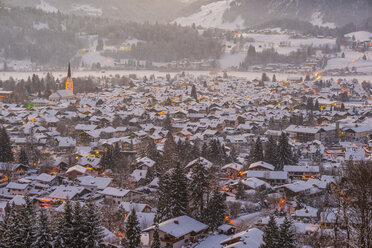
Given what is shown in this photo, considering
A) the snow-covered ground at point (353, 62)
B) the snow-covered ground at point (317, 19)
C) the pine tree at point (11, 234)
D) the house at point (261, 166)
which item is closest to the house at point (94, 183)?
the house at point (261, 166)

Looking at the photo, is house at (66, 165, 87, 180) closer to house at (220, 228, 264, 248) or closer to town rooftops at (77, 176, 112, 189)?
town rooftops at (77, 176, 112, 189)

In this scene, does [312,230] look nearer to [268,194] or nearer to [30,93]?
[268,194]

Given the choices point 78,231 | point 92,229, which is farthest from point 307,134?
point 78,231

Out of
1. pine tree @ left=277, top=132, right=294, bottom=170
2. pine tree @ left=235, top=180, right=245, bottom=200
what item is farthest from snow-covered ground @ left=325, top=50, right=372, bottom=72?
pine tree @ left=235, top=180, right=245, bottom=200

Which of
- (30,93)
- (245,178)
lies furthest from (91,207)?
(30,93)

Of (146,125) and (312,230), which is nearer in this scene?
(312,230)

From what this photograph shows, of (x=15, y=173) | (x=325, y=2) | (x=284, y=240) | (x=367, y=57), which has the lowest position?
(x=15, y=173)
